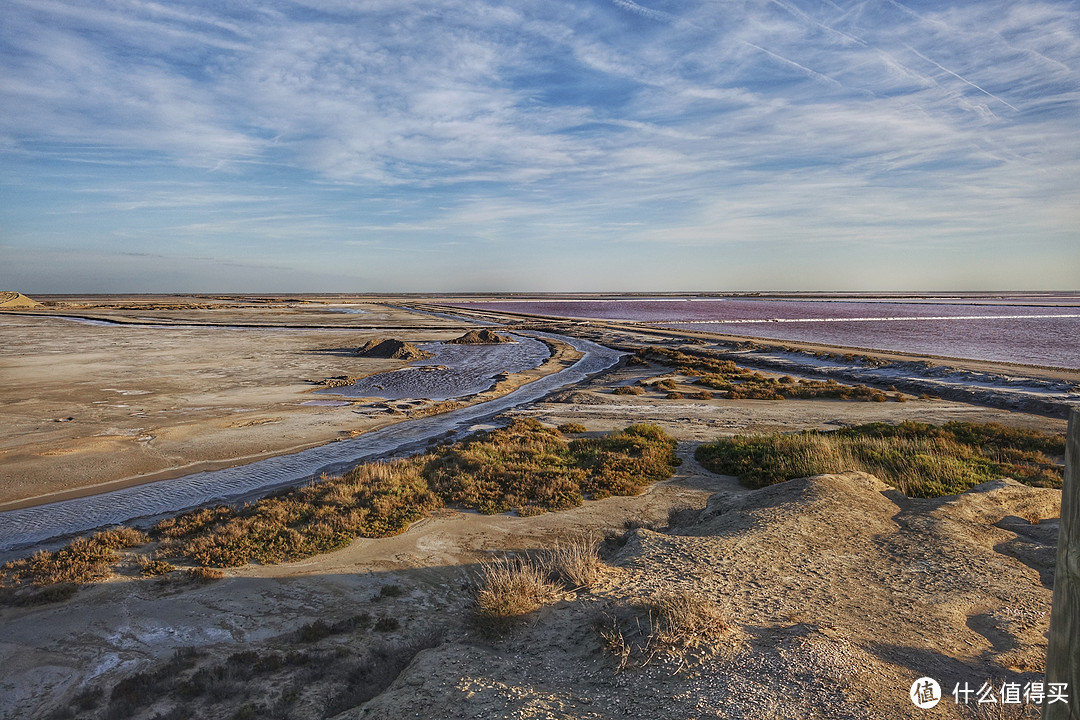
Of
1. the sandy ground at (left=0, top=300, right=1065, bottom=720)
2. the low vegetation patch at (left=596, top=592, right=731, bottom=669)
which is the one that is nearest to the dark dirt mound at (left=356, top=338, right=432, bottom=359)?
the sandy ground at (left=0, top=300, right=1065, bottom=720)

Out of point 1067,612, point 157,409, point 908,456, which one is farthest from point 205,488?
point 908,456

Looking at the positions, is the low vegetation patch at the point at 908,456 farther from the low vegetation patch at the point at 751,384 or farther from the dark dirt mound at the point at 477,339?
the dark dirt mound at the point at 477,339

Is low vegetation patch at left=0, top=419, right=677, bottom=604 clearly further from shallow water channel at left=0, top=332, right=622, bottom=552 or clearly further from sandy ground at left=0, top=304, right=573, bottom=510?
sandy ground at left=0, top=304, right=573, bottom=510

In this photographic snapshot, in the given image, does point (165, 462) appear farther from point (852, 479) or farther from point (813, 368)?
point (813, 368)

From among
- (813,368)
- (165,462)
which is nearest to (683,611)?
(165,462)

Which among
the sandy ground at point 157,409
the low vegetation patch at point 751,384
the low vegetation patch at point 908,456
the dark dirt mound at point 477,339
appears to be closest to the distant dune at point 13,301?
the sandy ground at point 157,409

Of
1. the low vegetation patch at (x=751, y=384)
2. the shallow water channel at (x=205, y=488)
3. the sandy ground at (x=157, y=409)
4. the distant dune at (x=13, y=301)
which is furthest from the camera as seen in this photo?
the distant dune at (x=13, y=301)
